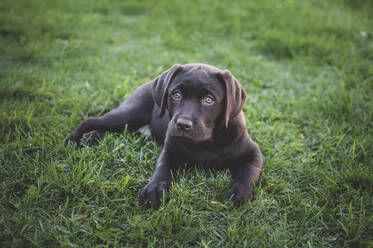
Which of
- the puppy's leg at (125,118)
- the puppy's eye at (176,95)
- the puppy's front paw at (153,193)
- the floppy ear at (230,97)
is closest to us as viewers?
the puppy's front paw at (153,193)

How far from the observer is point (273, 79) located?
225 inches

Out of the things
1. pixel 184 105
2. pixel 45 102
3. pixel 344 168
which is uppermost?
pixel 184 105

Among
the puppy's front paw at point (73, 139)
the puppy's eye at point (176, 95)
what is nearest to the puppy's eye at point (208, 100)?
the puppy's eye at point (176, 95)

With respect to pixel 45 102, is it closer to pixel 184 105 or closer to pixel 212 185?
pixel 184 105

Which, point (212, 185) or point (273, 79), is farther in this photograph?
point (273, 79)

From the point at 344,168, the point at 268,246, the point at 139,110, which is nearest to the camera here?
the point at 268,246

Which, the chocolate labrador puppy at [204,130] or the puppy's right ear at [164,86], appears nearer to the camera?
the chocolate labrador puppy at [204,130]

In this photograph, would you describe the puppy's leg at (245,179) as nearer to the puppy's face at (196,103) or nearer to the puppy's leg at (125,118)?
the puppy's face at (196,103)

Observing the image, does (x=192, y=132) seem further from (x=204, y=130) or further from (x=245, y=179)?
(x=245, y=179)

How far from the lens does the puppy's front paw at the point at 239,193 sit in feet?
9.05

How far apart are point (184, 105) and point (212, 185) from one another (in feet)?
2.93

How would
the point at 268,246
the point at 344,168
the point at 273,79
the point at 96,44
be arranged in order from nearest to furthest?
the point at 268,246
the point at 344,168
the point at 273,79
the point at 96,44

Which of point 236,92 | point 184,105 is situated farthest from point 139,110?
point 236,92

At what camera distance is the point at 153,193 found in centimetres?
272
